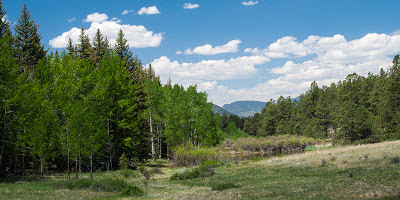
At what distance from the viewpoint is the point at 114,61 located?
137 feet

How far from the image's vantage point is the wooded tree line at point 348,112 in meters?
57.9

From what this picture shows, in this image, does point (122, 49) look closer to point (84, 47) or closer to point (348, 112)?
point (84, 47)

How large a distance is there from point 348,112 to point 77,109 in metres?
52.2

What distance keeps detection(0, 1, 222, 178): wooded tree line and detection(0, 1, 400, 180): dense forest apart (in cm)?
10

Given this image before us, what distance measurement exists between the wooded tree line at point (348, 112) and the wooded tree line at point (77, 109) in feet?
92.8

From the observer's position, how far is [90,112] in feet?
92.9

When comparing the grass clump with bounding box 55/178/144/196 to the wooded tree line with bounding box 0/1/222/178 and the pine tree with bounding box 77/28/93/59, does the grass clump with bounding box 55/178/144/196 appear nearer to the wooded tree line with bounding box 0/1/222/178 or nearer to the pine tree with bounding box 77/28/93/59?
the wooded tree line with bounding box 0/1/222/178

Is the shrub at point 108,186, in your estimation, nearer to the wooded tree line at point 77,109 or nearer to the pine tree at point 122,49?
the wooded tree line at point 77,109

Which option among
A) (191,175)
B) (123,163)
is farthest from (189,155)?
(191,175)

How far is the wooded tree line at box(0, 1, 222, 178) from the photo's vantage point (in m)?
27.5

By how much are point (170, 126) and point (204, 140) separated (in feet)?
24.2

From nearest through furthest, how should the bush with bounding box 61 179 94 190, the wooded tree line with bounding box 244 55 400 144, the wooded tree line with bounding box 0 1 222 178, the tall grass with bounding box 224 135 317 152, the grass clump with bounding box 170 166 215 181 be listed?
the bush with bounding box 61 179 94 190, the wooded tree line with bounding box 0 1 222 178, the grass clump with bounding box 170 166 215 181, the wooded tree line with bounding box 244 55 400 144, the tall grass with bounding box 224 135 317 152

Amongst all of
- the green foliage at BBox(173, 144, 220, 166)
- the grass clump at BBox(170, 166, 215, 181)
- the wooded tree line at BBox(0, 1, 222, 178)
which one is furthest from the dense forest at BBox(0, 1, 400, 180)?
the grass clump at BBox(170, 166, 215, 181)

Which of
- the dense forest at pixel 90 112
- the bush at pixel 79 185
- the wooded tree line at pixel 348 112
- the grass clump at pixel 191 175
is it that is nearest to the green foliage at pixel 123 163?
the dense forest at pixel 90 112
